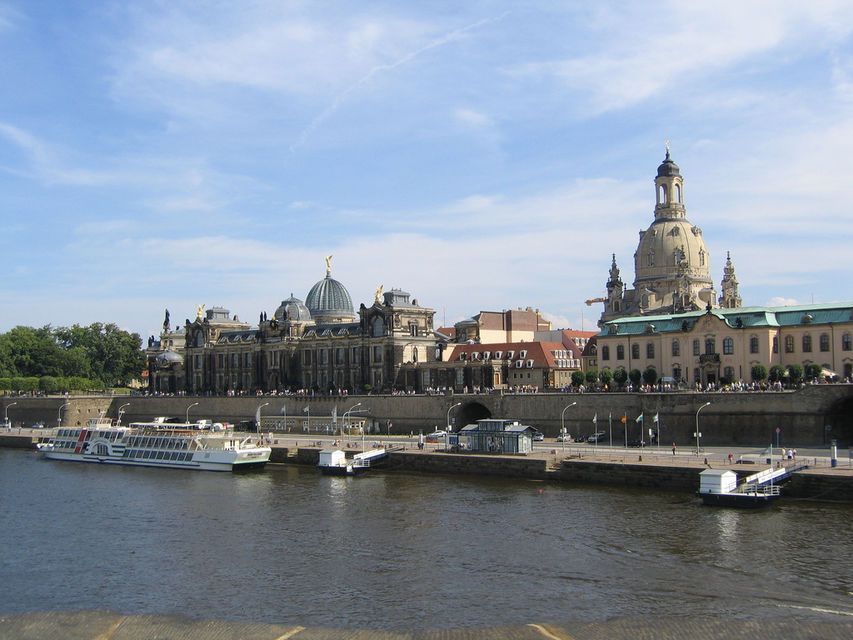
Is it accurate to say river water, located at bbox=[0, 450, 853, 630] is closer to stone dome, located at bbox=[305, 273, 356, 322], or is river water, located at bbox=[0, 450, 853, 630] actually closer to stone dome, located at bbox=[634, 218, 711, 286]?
stone dome, located at bbox=[634, 218, 711, 286]

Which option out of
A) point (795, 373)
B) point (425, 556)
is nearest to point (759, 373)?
point (795, 373)

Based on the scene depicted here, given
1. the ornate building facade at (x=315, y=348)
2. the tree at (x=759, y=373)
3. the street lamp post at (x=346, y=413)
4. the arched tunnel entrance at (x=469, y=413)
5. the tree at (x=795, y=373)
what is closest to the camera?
the tree at (x=795, y=373)

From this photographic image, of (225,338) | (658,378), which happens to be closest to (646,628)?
(658,378)

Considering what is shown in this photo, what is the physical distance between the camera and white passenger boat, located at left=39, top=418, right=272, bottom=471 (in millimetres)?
86062

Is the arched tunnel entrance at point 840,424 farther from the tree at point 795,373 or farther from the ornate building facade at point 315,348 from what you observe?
the ornate building facade at point 315,348

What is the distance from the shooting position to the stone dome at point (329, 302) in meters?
155

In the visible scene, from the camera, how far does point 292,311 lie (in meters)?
142

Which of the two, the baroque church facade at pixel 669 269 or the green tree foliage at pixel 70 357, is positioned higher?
the baroque church facade at pixel 669 269

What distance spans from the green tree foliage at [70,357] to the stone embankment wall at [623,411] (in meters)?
45.3

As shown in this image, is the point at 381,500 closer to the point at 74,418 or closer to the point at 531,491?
the point at 531,491

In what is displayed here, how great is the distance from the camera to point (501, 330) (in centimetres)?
13612

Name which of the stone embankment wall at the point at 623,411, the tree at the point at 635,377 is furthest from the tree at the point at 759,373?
the tree at the point at 635,377

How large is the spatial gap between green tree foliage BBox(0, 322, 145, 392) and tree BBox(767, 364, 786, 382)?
117m

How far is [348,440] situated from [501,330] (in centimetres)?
4152
